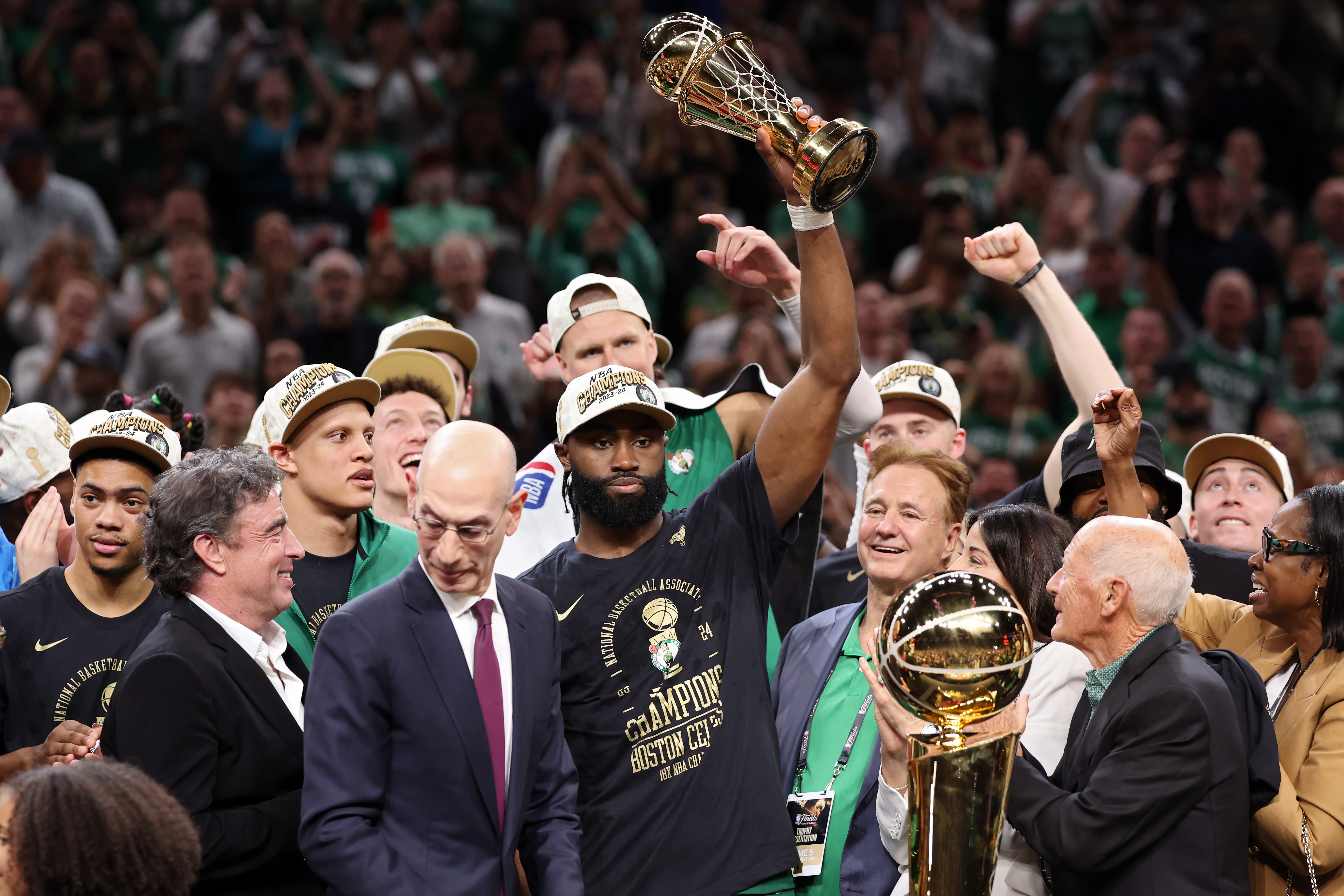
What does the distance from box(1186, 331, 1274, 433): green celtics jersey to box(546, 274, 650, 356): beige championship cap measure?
4.82m

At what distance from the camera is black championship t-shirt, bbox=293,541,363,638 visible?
396 cm

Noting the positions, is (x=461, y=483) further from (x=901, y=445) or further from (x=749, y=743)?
(x=901, y=445)

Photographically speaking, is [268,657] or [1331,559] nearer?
[268,657]

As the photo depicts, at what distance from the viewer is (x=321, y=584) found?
4027 millimetres

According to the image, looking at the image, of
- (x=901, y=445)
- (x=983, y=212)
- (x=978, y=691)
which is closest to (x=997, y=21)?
(x=983, y=212)

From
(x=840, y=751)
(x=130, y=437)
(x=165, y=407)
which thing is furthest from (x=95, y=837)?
(x=165, y=407)

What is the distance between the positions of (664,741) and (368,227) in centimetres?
719

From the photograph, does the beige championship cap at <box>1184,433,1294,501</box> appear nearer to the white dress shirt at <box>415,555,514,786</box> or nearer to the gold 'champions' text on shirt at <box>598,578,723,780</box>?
the gold 'champions' text on shirt at <box>598,578,723,780</box>

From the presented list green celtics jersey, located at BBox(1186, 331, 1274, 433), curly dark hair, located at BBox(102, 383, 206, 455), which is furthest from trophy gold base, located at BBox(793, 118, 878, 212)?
green celtics jersey, located at BBox(1186, 331, 1274, 433)

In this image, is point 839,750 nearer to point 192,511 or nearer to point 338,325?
point 192,511

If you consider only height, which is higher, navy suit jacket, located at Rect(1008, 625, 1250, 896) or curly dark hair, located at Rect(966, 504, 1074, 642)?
curly dark hair, located at Rect(966, 504, 1074, 642)

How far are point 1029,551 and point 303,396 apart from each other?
6.63ft

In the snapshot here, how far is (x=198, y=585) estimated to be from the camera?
10.9 feet

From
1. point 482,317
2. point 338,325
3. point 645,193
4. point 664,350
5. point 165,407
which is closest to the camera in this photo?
point 165,407
